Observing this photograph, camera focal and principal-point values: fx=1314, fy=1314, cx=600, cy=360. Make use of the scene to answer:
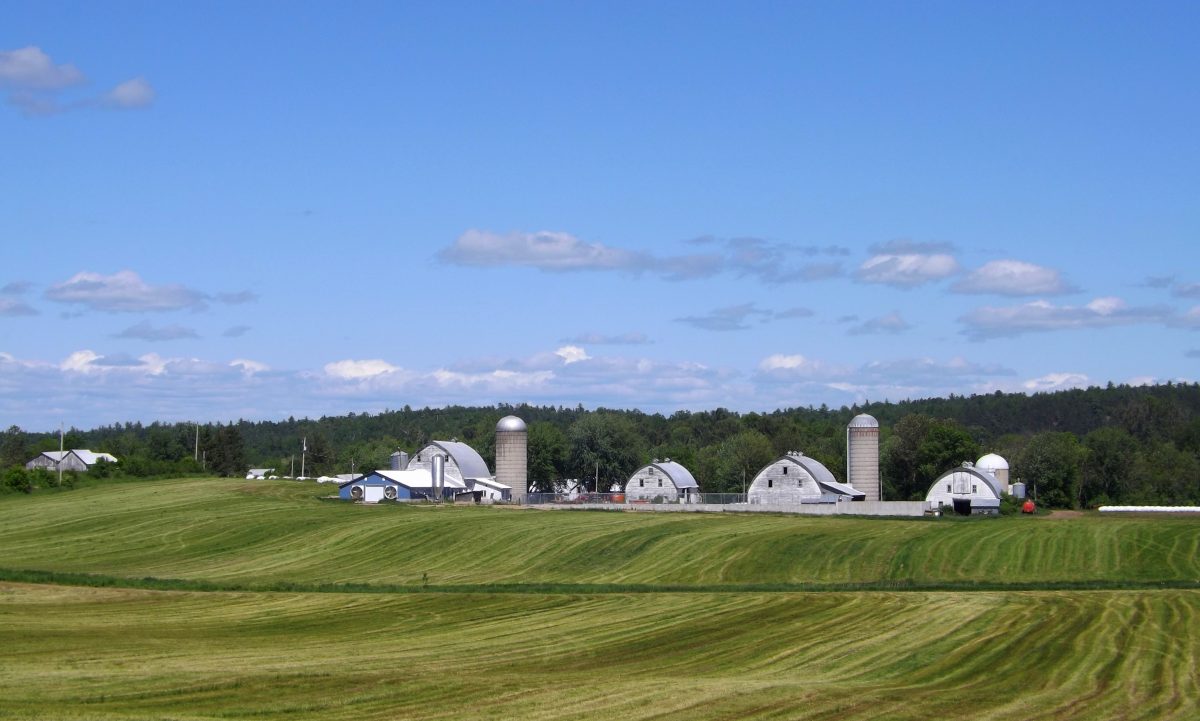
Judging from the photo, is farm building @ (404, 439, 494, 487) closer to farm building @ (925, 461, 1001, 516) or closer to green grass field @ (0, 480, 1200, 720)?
green grass field @ (0, 480, 1200, 720)

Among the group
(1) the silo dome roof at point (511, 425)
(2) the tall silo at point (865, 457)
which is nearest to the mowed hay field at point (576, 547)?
(2) the tall silo at point (865, 457)

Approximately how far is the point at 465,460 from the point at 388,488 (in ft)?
52.4

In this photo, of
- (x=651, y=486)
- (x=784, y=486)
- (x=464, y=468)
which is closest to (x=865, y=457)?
(x=784, y=486)

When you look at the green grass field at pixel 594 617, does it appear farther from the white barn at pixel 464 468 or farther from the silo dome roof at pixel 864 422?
the silo dome roof at pixel 864 422

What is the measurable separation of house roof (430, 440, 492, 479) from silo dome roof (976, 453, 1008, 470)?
155ft

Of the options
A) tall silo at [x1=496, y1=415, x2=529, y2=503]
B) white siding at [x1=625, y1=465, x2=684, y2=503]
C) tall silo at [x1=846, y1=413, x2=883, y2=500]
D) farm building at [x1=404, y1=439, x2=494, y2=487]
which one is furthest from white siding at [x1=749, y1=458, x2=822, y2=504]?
farm building at [x1=404, y1=439, x2=494, y2=487]

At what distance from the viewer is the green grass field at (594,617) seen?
28953mm

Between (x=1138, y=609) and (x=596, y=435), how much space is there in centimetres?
10531

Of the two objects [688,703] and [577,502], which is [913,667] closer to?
[688,703]

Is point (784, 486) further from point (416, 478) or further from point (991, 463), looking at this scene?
point (416, 478)

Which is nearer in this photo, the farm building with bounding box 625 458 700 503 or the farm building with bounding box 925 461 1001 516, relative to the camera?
the farm building with bounding box 925 461 1001 516

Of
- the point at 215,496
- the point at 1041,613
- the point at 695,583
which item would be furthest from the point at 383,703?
the point at 215,496

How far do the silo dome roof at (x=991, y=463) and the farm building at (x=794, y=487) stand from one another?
1563cm

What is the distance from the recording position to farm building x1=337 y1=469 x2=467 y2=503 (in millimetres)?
110125
